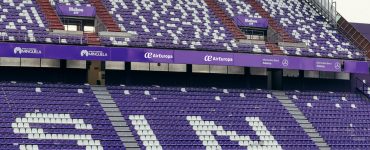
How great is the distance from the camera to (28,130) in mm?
53469

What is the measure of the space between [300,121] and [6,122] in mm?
20806

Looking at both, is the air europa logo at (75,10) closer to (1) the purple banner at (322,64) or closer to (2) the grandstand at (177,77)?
(2) the grandstand at (177,77)

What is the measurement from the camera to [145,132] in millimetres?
57000

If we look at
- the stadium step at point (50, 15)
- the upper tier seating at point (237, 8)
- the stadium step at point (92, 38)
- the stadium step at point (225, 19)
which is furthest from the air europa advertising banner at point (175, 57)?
the upper tier seating at point (237, 8)

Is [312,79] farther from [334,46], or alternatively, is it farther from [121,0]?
[121,0]

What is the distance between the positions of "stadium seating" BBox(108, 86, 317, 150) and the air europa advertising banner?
2252mm

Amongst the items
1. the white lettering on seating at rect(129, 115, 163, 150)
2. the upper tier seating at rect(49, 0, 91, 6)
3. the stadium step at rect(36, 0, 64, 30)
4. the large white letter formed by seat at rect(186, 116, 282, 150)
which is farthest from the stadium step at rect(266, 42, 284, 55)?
the stadium step at rect(36, 0, 64, 30)

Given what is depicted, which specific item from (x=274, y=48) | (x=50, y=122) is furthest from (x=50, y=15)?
(x=274, y=48)

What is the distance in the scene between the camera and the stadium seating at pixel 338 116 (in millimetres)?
63469

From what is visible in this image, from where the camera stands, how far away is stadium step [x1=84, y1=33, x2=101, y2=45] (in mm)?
60781

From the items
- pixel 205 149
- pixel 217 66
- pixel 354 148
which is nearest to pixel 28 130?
pixel 205 149

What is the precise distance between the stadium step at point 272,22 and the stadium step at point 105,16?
42.6 feet

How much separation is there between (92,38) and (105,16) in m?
3.60

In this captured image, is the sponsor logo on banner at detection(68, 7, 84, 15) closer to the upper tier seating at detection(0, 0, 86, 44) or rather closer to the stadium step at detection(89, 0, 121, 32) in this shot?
the stadium step at detection(89, 0, 121, 32)
